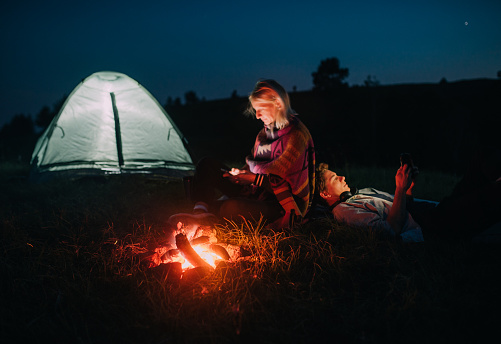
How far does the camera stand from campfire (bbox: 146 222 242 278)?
2.14 metres

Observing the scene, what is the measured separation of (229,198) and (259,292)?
1218 mm

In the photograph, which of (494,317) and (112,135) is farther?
(112,135)

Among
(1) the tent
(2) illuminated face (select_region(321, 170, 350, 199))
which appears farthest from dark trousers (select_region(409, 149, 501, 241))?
(1) the tent

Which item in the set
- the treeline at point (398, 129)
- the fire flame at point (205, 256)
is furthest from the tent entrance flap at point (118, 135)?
the fire flame at point (205, 256)

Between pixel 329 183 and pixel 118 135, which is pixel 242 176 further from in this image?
pixel 118 135

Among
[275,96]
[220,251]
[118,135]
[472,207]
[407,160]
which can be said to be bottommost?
[220,251]

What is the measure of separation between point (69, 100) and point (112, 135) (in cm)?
101

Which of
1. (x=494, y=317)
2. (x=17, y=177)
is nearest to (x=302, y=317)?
(x=494, y=317)

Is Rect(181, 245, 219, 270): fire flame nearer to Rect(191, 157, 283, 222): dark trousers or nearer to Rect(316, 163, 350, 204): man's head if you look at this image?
Rect(191, 157, 283, 222): dark trousers

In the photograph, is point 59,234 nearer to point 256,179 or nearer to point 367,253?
point 256,179

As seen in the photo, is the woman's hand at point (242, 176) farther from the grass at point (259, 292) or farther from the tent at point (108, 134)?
the tent at point (108, 134)

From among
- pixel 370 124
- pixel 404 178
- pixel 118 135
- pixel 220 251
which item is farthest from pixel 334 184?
pixel 370 124

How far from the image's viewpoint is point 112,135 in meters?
6.02

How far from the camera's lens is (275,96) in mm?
2775
